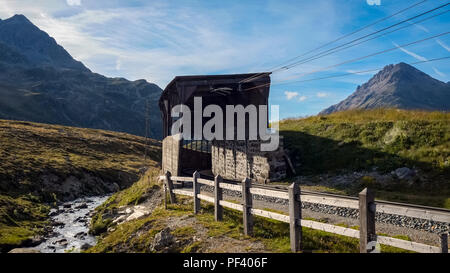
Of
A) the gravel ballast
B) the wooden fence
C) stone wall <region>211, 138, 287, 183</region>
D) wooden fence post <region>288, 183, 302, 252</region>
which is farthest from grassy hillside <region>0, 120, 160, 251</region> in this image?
the gravel ballast

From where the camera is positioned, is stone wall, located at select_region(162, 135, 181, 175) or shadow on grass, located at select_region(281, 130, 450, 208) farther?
stone wall, located at select_region(162, 135, 181, 175)

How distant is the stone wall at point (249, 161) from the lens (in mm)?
20438

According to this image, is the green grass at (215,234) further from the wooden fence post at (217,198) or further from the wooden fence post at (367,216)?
the wooden fence post at (367,216)

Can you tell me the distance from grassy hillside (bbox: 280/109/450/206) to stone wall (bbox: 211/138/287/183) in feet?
6.59

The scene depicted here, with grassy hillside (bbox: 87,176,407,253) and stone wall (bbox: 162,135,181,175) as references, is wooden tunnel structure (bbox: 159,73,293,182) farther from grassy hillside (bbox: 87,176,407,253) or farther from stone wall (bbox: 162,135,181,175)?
grassy hillside (bbox: 87,176,407,253)

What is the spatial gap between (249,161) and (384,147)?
9.06 meters

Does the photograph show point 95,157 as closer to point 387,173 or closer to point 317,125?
point 317,125

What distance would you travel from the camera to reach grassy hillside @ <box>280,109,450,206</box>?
14.8 metres

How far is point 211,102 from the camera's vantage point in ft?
94.6

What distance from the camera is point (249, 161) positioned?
21.9 meters

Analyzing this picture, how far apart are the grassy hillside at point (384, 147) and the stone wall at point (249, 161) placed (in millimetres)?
2010

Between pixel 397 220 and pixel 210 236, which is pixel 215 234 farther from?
pixel 397 220
